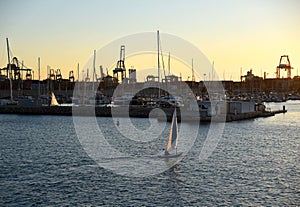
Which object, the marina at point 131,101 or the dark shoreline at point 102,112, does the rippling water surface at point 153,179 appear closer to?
the marina at point 131,101

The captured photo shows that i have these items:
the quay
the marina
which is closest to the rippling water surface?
the marina

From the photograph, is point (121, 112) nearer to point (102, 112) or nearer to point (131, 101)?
point (102, 112)

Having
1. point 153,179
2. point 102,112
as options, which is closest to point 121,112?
point 102,112

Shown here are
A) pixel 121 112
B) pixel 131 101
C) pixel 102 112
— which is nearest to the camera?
pixel 121 112

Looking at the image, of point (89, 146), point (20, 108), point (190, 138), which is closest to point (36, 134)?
point (89, 146)

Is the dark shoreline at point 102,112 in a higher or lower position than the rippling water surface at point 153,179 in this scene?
higher

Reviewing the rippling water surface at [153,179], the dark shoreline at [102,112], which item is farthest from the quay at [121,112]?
the rippling water surface at [153,179]

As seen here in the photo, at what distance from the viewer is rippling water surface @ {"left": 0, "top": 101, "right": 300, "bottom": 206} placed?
53.7 ft

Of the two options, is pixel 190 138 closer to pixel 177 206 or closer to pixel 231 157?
pixel 231 157

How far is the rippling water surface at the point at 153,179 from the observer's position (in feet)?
53.7

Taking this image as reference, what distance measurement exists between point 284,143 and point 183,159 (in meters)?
12.7

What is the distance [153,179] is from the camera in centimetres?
1947

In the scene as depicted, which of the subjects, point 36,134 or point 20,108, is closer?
point 36,134

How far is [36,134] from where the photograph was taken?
37906 mm
